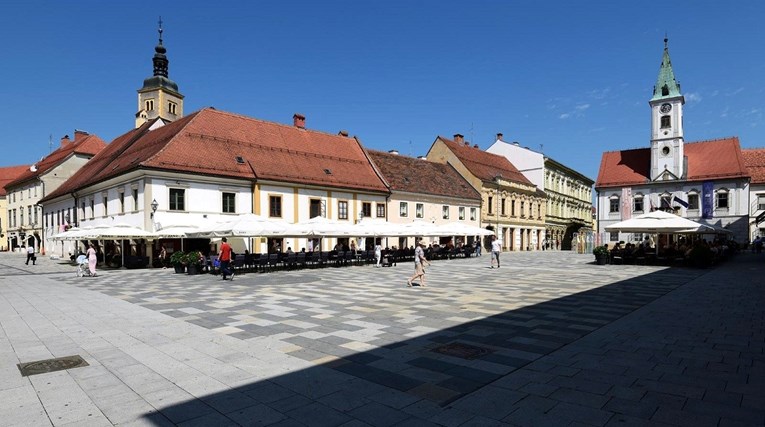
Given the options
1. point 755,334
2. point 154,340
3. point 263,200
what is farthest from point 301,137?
point 755,334

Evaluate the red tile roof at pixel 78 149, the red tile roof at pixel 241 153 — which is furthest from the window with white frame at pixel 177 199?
the red tile roof at pixel 78 149

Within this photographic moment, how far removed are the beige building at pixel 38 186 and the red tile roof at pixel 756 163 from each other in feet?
266

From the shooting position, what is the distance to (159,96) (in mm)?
61500

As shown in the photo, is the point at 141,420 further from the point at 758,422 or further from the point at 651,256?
the point at 651,256

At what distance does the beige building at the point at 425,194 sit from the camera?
39.5m

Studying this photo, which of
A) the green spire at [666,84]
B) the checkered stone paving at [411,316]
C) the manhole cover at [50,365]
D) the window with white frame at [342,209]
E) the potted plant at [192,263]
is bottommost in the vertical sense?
the checkered stone paving at [411,316]

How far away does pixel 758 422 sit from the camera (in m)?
4.30

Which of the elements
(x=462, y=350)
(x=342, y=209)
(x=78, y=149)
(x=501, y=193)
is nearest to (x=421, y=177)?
(x=342, y=209)

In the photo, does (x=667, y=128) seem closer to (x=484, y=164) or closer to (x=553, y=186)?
(x=553, y=186)

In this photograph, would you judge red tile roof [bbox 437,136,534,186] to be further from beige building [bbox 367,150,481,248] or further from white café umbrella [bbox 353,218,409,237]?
white café umbrella [bbox 353,218,409,237]

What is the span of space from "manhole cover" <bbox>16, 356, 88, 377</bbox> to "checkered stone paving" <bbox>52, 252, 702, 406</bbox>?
2.36 metres

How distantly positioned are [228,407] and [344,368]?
1.77 m

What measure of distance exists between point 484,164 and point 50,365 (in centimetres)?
4938

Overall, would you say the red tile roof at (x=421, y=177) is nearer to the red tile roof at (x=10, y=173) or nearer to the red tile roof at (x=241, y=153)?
the red tile roof at (x=241, y=153)
